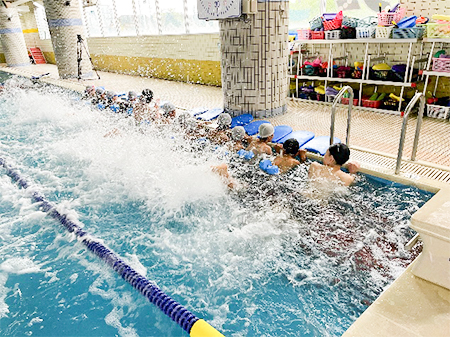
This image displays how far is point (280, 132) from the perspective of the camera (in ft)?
17.0

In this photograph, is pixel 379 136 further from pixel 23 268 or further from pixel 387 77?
pixel 23 268

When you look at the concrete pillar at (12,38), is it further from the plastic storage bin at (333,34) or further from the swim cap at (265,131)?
the swim cap at (265,131)

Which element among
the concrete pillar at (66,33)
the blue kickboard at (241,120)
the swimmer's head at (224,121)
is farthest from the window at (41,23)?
the swimmer's head at (224,121)

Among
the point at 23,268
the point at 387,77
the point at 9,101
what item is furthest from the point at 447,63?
the point at 9,101

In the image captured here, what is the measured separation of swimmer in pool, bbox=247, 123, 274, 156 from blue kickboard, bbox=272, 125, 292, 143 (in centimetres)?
29

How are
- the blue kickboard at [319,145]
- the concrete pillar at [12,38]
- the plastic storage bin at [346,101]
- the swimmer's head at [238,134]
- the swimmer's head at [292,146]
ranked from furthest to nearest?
the concrete pillar at [12,38] < the plastic storage bin at [346,101] < the swimmer's head at [238,134] < the blue kickboard at [319,145] < the swimmer's head at [292,146]

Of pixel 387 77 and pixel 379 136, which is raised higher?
pixel 387 77

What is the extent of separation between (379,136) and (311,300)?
325cm

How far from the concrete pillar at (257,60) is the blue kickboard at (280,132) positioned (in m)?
1.00

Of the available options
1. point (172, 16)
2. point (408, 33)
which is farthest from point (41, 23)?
point (408, 33)

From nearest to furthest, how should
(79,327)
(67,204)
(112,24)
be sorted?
(79,327) → (67,204) → (112,24)

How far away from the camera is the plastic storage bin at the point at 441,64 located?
16.9ft

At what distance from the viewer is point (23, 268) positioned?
304 cm

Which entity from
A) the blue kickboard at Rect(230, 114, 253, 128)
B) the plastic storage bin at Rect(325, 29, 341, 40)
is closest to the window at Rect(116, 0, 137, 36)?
the plastic storage bin at Rect(325, 29, 341, 40)
